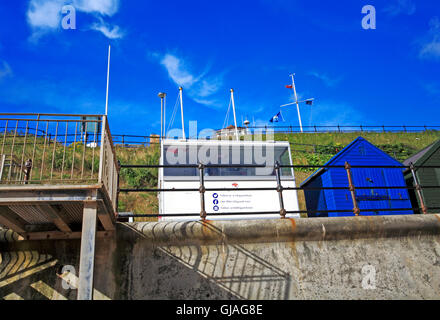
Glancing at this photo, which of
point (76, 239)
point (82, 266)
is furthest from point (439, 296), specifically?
point (76, 239)

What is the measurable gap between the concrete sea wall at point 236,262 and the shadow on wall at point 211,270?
1 cm

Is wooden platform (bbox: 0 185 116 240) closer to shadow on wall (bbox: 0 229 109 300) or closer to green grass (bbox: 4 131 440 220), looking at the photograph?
shadow on wall (bbox: 0 229 109 300)

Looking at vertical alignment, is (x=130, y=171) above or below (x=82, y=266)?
above

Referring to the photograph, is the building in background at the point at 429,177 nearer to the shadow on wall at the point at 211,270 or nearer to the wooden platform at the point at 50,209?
the shadow on wall at the point at 211,270

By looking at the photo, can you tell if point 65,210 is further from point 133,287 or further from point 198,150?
point 198,150

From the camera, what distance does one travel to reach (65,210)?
4617mm

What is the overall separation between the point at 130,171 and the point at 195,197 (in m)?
14.4

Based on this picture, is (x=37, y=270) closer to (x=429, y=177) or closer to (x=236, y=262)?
(x=236, y=262)

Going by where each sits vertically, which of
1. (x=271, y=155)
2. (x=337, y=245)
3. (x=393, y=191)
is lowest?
(x=337, y=245)

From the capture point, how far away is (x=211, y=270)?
5117 mm

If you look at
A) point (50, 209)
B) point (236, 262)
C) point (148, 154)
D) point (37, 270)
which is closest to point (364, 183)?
point (236, 262)

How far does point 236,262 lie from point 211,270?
0.42m

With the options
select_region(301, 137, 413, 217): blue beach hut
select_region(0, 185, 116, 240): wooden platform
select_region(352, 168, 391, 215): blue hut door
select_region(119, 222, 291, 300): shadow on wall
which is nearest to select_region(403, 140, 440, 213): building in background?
select_region(301, 137, 413, 217): blue beach hut
